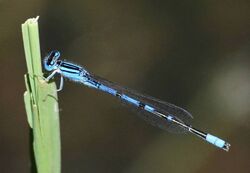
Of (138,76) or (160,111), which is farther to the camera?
(138,76)

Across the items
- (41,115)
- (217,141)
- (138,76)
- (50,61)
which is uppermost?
(138,76)

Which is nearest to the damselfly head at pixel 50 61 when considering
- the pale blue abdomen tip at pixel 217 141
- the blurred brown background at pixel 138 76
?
the pale blue abdomen tip at pixel 217 141

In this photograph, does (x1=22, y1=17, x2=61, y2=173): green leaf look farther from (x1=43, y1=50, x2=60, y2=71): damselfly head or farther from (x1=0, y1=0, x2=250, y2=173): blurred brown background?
(x1=0, y1=0, x2=250, y2=173): blurred brown background

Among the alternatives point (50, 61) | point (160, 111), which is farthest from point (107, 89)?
point (50, 61)

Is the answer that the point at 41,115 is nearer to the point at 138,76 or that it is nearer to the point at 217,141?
the point at 217,141

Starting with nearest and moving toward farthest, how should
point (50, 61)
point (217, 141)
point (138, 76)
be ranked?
point (50, 61)
point (217, 141)
point (138, 76)

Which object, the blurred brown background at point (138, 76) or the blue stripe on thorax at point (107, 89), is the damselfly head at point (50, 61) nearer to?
the blue stripe on thorax at point (107, 89)

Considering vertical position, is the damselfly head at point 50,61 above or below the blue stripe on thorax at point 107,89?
below

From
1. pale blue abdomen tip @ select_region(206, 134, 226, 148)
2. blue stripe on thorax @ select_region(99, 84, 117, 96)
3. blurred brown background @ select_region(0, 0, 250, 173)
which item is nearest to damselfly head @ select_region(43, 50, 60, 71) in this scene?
blue stripe on thorax @ select_region(99, 84, 117, 96)
